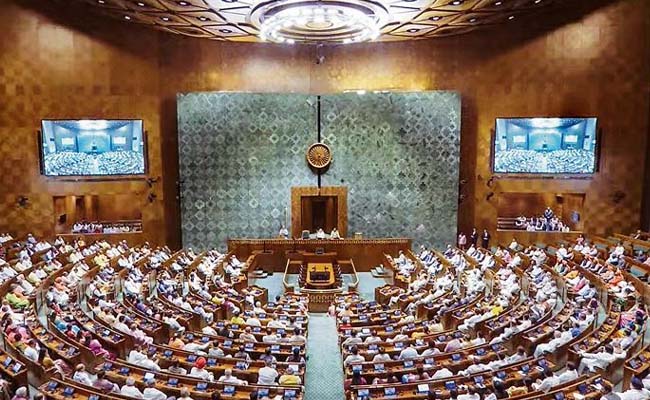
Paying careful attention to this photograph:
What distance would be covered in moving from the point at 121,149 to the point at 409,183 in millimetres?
13866

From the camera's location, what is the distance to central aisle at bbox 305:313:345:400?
9.62 meters

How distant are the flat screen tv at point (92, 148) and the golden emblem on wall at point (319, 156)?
7.95 m

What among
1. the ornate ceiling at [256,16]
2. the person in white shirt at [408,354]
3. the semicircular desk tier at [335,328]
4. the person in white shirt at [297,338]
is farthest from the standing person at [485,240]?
the person in white shirt at [408,354]

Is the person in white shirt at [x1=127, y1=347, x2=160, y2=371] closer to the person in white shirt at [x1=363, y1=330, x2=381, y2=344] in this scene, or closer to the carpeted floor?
the carpeted floor

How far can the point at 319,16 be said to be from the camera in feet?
52.9

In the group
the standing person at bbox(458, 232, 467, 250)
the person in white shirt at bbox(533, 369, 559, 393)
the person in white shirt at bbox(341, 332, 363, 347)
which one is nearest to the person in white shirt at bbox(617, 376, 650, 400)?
the person in white shirt at bbox(533, 369, 559, 393)

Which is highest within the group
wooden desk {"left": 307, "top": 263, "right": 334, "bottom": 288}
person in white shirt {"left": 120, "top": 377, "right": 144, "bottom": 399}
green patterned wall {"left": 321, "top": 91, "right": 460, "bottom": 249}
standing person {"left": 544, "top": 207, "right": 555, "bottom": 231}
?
green patterned wall {"left": 321, "top": 91, "right": 460, "bottom": 249}

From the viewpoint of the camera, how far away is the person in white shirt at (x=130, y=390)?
25.4 ft

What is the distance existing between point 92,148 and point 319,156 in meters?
10.7

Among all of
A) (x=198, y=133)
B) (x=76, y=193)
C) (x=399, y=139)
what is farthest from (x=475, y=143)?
(x=76, y=193)

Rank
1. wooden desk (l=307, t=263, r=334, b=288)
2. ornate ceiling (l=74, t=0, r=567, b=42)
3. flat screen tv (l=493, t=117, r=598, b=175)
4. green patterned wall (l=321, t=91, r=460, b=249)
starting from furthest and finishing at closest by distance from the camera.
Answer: green patterned wall (l=321, t=91, r=460, b=249)
flat screen tv (l=493, t=117, r=598, b=175)
ornate ceiling (l=74, t=0, r=567, b=42)
wooden desk (l=307, t=263, r=334, b=288)

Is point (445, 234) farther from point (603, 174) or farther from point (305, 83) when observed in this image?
point (305, 83)

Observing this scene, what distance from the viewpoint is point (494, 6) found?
19.0 m

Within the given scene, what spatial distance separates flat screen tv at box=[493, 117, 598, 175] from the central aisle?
534 inches
